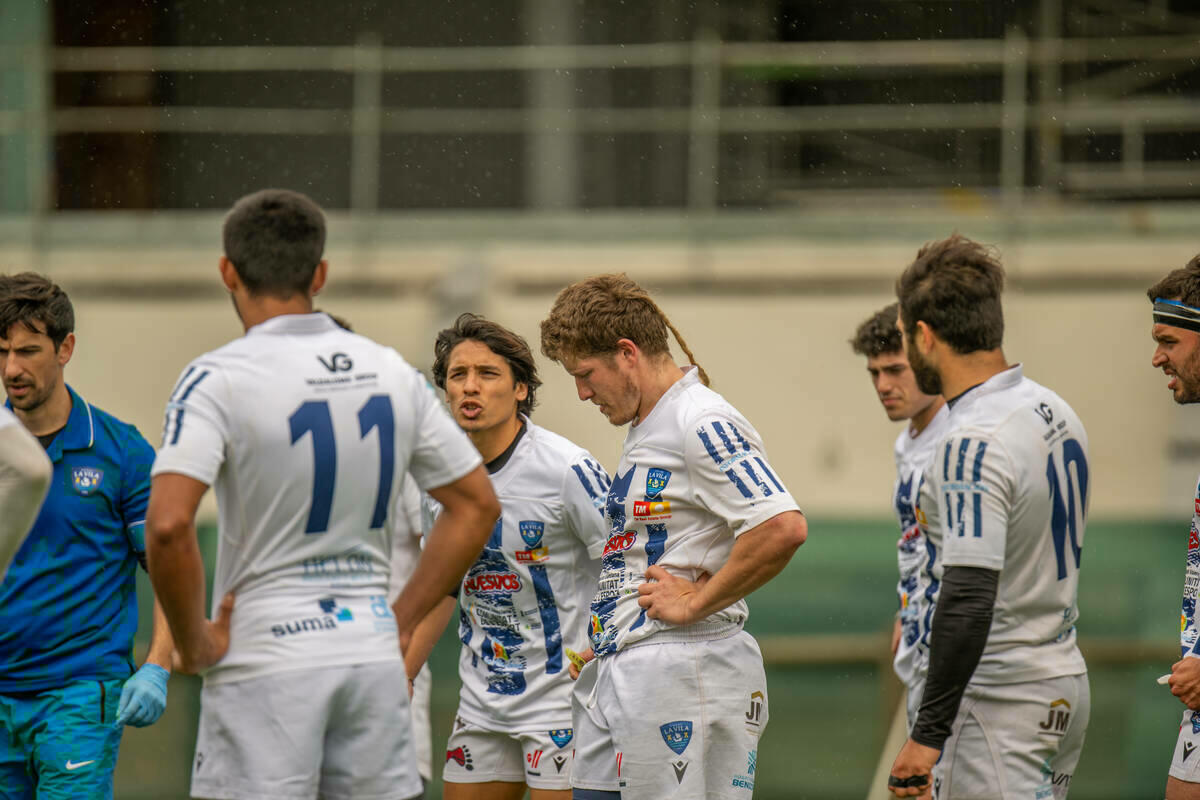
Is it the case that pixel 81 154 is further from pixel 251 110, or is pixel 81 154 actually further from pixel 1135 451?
pixel 1135 451

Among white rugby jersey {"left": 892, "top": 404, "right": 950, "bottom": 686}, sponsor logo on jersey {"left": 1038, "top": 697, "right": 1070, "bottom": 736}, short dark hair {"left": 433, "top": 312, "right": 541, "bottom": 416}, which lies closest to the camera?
sponsor logo on jersey {"left": 1038, "top": 697, "right": 1070, "bottom": 736}

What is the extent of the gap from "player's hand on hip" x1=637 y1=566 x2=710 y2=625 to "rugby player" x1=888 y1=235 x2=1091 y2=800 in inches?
22.0

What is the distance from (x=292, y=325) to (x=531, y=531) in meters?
1.32

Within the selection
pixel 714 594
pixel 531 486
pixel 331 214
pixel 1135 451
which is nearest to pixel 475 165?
pixel 331 214

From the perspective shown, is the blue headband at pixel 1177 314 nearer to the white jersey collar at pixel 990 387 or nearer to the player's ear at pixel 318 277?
the white jersey collar at pixel 990 387

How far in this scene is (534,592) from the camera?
3.80 meters

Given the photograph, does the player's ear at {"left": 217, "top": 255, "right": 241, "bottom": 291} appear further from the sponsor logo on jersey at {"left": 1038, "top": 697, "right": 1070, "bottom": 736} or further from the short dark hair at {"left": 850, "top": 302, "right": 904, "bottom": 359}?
the short dark hair at {"left": 850, "top": 302, "right": 904, "bottom": 359}

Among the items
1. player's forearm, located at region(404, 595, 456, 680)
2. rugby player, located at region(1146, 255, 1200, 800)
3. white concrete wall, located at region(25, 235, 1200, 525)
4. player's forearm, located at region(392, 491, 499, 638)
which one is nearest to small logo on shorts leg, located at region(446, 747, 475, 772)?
player's forearm, located at region(404, 595, 456, 680)

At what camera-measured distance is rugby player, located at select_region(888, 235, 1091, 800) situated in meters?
3.13

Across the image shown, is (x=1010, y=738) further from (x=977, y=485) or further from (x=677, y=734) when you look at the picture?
(x=677, y=734)

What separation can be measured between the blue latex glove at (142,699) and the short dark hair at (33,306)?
35.1 inches

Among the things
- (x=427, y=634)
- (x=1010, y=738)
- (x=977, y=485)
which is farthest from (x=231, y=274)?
(x=1010, y=738)

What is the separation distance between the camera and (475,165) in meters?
10.9

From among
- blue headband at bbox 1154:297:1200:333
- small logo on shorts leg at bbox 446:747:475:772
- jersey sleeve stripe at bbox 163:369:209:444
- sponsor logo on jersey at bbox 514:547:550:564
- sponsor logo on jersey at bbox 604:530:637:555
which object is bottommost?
small logo on shorts leg at bbox 446:747:475:772
